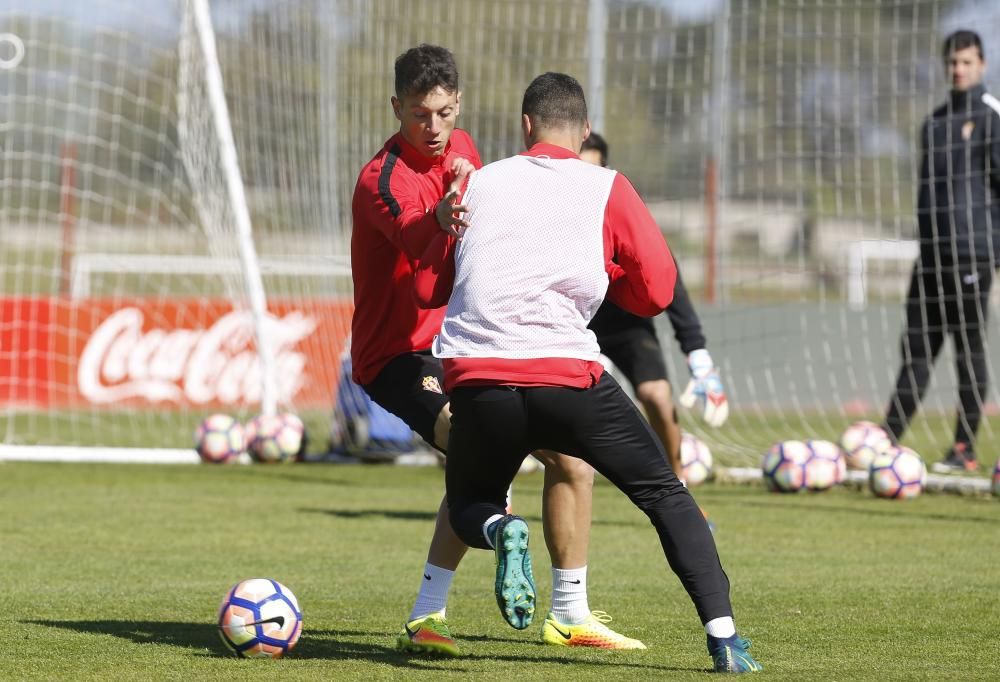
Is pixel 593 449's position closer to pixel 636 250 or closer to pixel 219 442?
pixel 636 250

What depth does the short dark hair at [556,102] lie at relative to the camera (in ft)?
15.6

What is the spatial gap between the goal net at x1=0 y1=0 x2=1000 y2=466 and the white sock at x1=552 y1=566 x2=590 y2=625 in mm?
6713

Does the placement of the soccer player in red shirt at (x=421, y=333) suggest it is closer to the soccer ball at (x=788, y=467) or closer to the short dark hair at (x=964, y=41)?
the soccer ball at (x=788, y=467)

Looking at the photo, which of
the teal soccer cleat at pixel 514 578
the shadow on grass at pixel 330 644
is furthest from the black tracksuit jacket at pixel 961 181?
the teal soccer cleat at pixel 514 578

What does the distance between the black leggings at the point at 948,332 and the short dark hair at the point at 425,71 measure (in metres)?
6.65

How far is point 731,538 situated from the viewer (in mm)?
8203

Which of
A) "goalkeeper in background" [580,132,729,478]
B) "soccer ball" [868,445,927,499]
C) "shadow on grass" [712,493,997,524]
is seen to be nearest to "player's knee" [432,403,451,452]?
"goalkeeper in background" [580,132,729,478]

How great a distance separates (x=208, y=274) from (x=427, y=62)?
555 inches

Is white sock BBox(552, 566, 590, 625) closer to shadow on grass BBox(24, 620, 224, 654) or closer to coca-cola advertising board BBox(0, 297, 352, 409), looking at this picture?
shadow on grass BBox(24, 620, 224, 654)

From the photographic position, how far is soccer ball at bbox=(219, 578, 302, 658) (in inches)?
199

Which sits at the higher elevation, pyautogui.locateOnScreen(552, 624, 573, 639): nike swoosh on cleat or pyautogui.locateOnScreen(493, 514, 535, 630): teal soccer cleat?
pyautogui.locateOnScreen(493, 514, 535, 630): teal soccer cleat

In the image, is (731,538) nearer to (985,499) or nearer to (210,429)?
(985,499)

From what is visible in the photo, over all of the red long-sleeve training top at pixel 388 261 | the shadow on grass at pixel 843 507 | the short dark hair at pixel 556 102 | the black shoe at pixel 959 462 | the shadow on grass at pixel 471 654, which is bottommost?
the shadow on grass at pixel 843 507

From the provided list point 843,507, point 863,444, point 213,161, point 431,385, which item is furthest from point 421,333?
point 213,161
